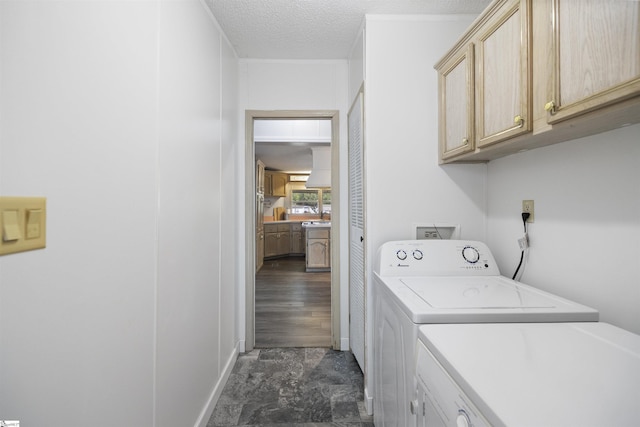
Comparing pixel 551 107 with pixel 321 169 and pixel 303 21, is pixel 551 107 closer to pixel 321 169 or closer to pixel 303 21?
pixel 303 21

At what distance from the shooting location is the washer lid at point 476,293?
1098 millimetres

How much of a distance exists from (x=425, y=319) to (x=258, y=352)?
1.93 m

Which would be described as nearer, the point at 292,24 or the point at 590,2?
the point at 590,2

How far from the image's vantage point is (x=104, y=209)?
87 cm

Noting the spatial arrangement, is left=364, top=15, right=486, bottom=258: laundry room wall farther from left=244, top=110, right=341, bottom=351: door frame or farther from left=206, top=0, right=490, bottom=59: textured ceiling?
left=244, top=110, right=341, bottom=351: door frame

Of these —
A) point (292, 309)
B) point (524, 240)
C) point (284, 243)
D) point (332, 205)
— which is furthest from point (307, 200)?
point (524, 240)

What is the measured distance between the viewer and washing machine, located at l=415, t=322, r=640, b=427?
0.57 metres

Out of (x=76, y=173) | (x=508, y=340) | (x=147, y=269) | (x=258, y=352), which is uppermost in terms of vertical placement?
(x=76, y=173)

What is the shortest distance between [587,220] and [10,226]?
69.9 inches

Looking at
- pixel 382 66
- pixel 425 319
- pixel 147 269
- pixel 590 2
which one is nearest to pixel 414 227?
pixel 425 319

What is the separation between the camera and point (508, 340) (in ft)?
2.83

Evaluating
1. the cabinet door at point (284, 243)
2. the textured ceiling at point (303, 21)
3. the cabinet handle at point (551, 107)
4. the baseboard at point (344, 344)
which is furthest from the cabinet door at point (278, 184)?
the cabinet handle at point (551, 107)

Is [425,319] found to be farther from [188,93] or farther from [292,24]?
[292,24]

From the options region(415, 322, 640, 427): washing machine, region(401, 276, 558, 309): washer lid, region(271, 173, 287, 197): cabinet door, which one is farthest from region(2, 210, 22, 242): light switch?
region(271, 173, 287, 197): cabinet door
